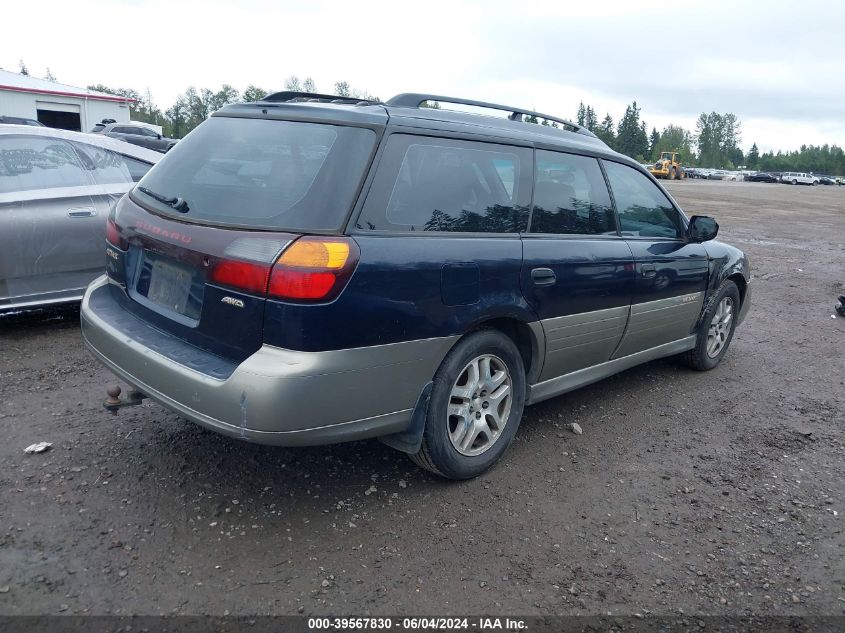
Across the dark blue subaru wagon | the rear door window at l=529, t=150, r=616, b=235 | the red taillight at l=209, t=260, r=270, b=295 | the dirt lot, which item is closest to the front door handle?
the dark blue subaru wagon

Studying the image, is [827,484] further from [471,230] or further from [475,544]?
[471,230]

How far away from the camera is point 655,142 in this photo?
421ft

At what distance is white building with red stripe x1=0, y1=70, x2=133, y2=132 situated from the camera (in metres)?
31.9

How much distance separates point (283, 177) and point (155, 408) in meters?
1.91

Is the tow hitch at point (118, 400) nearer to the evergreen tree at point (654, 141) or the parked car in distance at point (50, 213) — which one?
the parked car in distance at point (50, 213)

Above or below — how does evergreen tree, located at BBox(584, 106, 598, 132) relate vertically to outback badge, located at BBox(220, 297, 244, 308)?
above

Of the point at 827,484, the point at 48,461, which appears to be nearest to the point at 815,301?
the point at 827,484

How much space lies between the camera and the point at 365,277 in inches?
109

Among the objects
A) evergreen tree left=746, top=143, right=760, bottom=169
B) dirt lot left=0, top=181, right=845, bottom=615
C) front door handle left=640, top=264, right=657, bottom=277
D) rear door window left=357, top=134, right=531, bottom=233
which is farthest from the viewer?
evergreen tree left=746, top=143, right=760, bottom=169

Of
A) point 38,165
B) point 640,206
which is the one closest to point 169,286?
point 640,206

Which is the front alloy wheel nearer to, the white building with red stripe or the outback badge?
the outback badge

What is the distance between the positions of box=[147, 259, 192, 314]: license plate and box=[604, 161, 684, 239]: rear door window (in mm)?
2621

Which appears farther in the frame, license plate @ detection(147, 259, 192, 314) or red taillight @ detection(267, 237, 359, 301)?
license plate @ detection(147, 259, 192, 314)

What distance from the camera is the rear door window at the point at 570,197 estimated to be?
12.2 ft
